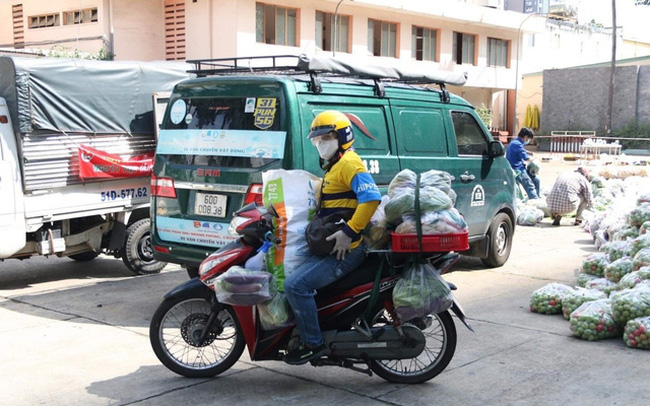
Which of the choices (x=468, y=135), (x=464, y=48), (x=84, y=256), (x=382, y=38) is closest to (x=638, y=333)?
(x=468, y=135)

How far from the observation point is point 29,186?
8367 mm

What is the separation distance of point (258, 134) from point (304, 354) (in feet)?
7.71

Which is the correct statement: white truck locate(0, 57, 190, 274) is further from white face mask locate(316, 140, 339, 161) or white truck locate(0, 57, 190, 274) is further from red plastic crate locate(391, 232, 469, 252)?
red plastic crate locate(391, 232, 469, 252)

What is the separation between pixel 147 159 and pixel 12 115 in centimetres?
172

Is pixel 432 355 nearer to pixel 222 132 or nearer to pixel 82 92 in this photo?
pixel 222 132

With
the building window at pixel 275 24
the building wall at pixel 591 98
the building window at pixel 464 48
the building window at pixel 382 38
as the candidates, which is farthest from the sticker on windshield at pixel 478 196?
the building wall at pixel 591 98

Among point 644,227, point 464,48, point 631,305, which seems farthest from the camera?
point 464,48

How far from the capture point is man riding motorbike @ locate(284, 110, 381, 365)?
201 inches

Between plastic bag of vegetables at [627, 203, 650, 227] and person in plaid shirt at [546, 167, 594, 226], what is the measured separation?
424 cm

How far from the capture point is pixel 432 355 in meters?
5.43

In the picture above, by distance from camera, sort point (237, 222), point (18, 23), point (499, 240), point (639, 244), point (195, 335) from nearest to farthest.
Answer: point (195, 335) < point (237, 222) < point (639, 244) < point (499, 240) < point (18, 23)

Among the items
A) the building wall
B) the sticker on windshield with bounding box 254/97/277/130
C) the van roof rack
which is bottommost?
the sticker on windshield with bounding box 254/97/277/130

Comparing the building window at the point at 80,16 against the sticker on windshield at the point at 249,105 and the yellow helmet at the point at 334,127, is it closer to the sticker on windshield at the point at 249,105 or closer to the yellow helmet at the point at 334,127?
the sticker on windshield at the point at 249,105

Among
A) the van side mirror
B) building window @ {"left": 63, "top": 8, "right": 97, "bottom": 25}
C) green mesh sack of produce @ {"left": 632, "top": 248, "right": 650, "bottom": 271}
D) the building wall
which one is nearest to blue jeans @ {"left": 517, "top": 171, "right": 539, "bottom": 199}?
the van side mirror
